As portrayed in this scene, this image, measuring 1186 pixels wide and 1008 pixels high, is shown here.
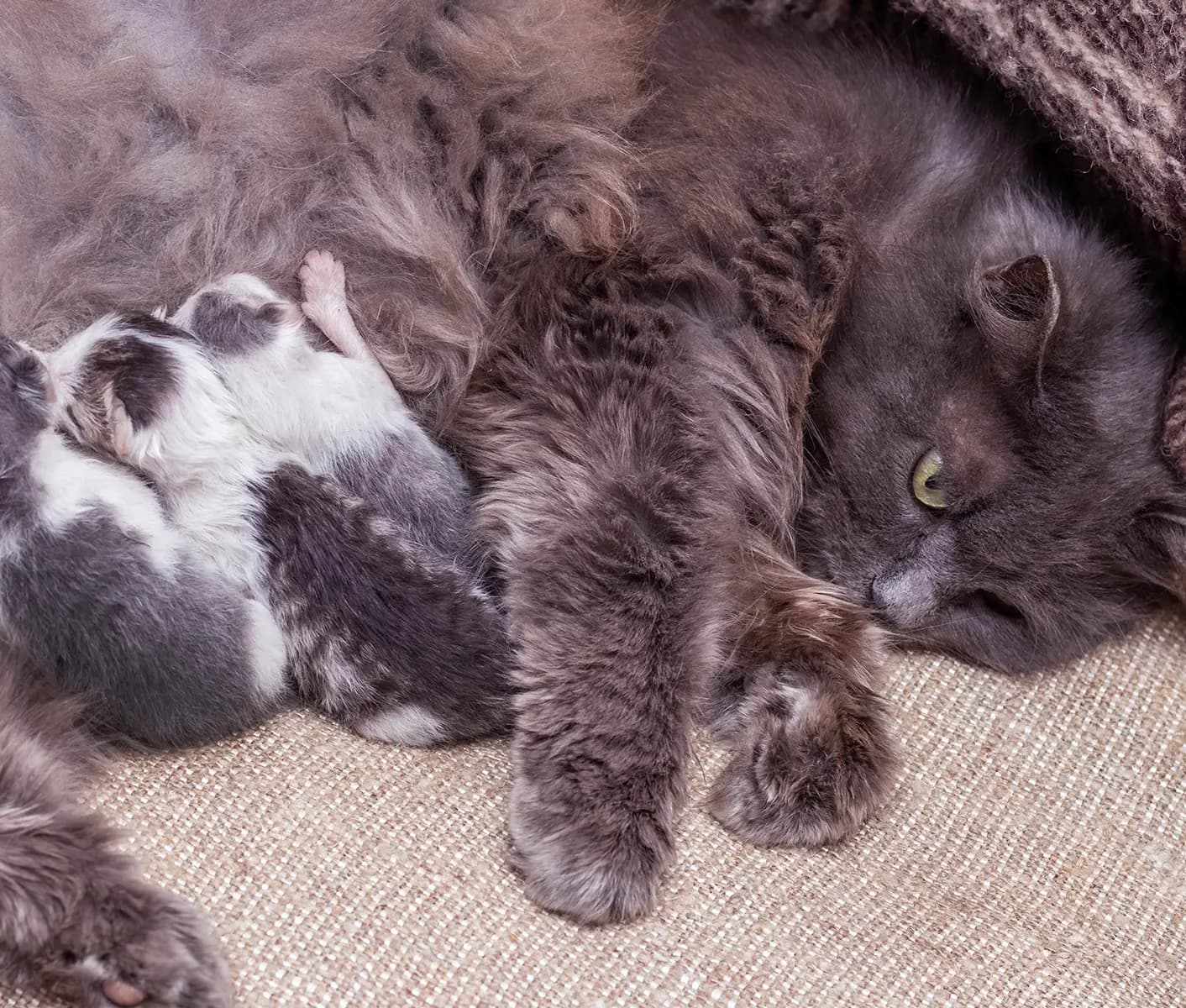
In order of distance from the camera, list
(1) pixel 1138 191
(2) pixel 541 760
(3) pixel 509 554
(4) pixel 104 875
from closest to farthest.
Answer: (4) pixel 104 875 < (2) pixel 541 760 < (3) pixel 509 554 < (1) pixel 1138 191

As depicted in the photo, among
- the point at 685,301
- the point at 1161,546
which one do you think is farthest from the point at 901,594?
the point at 685,301

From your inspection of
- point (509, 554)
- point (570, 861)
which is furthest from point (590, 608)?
point (570, 861)

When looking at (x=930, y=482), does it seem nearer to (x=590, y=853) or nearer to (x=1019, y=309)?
(x=1019, y=309)

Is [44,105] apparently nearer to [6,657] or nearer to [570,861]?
[6,657]

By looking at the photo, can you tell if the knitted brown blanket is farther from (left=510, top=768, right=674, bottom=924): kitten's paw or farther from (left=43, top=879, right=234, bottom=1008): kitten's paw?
(left=43, top=879, right=234, bottom=1008): kitten's paw

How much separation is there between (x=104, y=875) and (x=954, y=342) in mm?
1303

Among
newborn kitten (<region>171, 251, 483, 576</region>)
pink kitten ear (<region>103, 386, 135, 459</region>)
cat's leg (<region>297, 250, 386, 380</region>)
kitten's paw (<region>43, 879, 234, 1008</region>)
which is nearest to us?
kitten's paw (<region>43, 879, 234, 1008</region>)

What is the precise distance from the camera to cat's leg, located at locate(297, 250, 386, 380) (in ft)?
5.60

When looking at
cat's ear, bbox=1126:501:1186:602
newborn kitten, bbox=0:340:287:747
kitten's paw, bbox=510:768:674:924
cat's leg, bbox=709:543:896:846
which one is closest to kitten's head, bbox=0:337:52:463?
newborn kitten, bbox=0:340:287:747

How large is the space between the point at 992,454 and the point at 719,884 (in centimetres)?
74

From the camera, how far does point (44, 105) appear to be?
1655 mm

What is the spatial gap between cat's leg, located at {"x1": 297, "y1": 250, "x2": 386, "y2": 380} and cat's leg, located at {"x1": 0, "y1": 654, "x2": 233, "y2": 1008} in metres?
0.71

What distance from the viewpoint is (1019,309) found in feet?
5.32

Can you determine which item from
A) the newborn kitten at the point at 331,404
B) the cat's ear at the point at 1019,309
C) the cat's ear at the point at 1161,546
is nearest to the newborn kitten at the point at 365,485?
the newborn kitten at the point at 331,404
